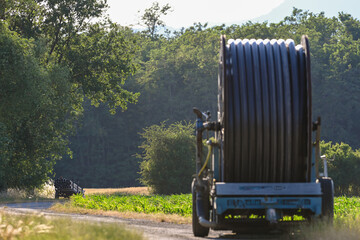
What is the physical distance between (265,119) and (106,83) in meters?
34.8

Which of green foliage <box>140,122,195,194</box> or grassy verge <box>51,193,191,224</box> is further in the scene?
green foliage <box>140,122,195,194</box>

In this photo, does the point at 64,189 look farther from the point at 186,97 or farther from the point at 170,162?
the point at 186,97

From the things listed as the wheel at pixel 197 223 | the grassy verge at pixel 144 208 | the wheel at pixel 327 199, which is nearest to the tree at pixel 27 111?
the grassy verge at pixel 144 208

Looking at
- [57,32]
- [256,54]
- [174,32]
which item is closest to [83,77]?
[57,32]

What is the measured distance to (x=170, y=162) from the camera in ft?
147

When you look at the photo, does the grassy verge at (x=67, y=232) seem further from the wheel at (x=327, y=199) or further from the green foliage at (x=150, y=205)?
the green foliage at (x=150, y=205)

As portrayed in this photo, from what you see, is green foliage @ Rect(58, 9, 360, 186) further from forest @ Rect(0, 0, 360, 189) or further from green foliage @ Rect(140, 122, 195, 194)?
green foliage @ Rect(140, 122, 195, 194)

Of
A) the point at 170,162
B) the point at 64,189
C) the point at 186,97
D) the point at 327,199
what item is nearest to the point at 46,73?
the point at 64,189

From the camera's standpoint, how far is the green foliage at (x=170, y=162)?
A: 4456 centimetres

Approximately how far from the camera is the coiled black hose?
1225 cm

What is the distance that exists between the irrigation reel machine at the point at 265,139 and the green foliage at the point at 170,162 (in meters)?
31.7

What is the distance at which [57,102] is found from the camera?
41.0m

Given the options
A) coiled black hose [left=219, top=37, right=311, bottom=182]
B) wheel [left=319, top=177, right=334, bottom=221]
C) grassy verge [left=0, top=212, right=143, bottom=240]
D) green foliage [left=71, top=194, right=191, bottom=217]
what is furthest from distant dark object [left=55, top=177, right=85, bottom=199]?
coiled black hose [left=219, top=37, right=311, bottom=182]

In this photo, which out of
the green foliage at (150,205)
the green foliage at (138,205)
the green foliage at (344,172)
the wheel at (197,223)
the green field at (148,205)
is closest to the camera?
the wheel at (197,223)
